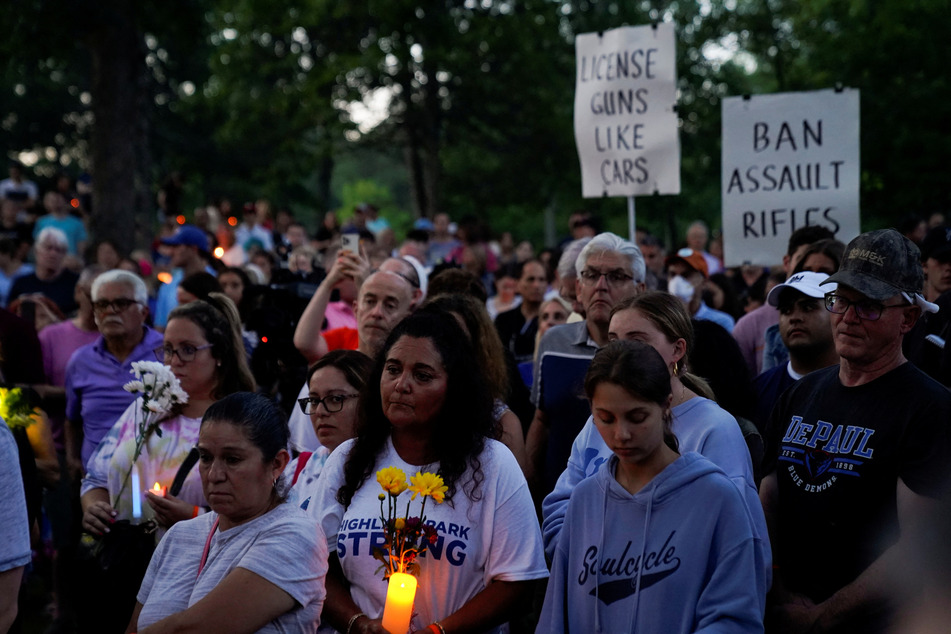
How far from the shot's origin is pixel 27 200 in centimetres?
1755

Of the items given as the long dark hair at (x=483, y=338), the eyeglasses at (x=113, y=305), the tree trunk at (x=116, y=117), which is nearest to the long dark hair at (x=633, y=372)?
the long dark hair at (x=483, y=338)

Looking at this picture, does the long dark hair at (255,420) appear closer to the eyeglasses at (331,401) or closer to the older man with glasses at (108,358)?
the eyeglasses at (331,401)

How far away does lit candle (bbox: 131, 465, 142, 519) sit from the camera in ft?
16.0

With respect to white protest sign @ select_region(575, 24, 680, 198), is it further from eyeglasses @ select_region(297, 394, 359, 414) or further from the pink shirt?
eyeglasses @ select_region(297, 394, 359, 414)

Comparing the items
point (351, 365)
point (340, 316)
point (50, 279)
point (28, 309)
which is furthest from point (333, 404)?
point (50, 279)

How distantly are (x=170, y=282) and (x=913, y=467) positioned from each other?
7.97 metres

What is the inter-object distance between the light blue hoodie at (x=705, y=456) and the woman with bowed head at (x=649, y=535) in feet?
0.45

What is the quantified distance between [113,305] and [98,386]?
0.49 m

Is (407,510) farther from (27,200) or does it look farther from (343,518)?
(27,200)

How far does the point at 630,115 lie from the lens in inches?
327

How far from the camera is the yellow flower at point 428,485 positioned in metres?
3.64

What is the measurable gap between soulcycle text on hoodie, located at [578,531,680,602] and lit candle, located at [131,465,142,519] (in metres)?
2.27

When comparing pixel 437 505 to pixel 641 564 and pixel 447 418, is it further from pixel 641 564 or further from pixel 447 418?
pixel 641 564

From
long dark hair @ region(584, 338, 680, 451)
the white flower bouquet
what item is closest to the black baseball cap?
long dark hair @ region(584, 338, 680, 451)
